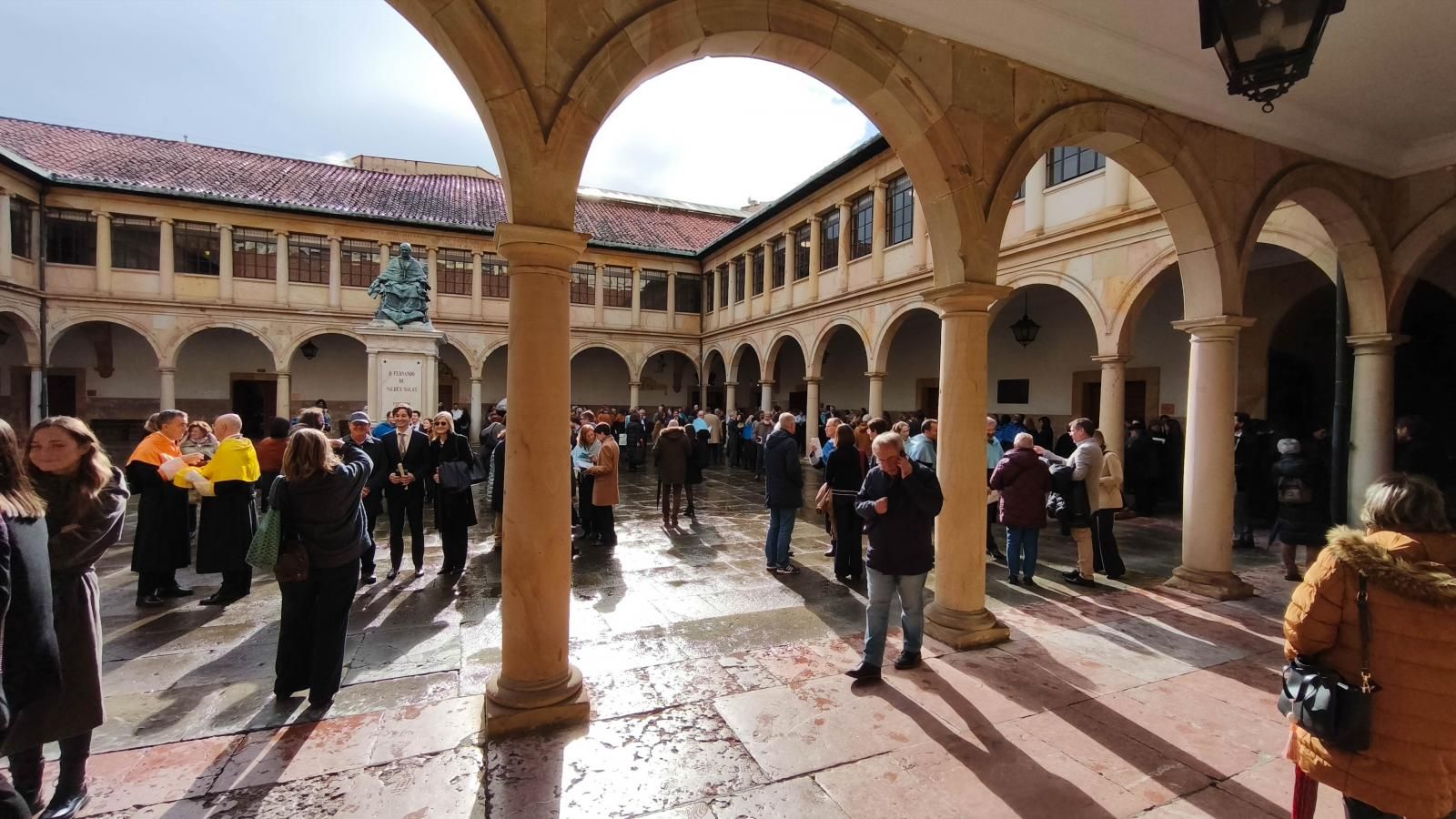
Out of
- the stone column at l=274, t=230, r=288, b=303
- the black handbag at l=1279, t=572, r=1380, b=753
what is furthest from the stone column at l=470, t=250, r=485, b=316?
the black handbag at l=1279, t=572, r=1380, b=753

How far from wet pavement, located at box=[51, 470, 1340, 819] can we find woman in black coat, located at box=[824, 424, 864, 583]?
46 cm

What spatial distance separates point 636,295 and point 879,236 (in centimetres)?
1159

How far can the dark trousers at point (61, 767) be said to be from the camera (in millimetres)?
2393

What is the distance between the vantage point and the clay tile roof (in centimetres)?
1794

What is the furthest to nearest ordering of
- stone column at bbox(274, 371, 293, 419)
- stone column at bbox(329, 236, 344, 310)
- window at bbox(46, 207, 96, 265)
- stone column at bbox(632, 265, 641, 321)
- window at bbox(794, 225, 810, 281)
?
stone column at bbox(632, 265, 641, 321)
stone column at bbox(329, 236, 344, 310)
stone column at bbox(274, 371, 293, 419)
window at bbox(794, 225, 810, 281)
window at bbox(46, 207, 96, 265)

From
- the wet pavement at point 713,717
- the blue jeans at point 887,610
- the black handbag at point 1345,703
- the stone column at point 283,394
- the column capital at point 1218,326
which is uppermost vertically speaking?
the column capital at point 1218,326

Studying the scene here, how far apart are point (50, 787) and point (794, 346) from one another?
21356mm

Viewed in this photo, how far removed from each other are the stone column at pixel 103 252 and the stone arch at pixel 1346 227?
2509 centimetres

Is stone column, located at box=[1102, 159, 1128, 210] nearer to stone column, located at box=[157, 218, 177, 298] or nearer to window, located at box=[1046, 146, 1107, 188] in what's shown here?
window, located at box=[1046, 146, 1107, 188]

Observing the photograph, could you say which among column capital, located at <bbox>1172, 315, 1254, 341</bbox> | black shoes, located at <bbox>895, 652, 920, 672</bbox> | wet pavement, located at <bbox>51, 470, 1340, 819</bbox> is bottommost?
wet pavement, located at <bbox>51, 470, 1340, 819</bbox>

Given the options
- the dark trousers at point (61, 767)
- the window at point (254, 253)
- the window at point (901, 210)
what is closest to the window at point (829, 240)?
the window at point (901, 210)

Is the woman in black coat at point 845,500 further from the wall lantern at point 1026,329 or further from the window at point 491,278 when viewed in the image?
the window at point 491,278

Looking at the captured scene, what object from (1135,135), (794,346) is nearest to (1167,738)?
(1135,135)

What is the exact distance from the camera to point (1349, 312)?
6.94 m
